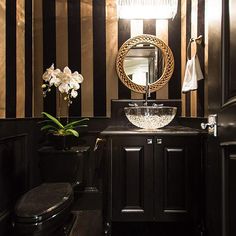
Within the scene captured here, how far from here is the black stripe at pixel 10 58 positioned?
2.02 metres

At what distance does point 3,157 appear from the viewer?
75.0 inches

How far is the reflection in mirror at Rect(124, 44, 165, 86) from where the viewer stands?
249cm

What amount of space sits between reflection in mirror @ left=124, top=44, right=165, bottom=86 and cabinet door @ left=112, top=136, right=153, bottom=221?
85cm

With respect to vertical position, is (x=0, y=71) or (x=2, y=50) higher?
(x=2, y=50)

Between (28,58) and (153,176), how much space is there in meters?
1.54

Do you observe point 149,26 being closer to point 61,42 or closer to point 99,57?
point 99,57

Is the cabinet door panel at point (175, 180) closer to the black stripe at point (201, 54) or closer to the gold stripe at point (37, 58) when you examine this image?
the black stripe at point (201, 54)

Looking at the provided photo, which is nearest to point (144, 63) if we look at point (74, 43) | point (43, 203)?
point (74, 43)

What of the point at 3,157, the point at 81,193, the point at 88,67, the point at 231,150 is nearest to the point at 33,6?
the point at 88,67

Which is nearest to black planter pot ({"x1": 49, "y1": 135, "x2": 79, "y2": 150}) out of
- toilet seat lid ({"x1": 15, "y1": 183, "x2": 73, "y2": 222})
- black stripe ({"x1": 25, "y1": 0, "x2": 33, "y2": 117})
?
black stripe ({"x1": 25, "y1": 0, "x2": 33, "y2": 117})

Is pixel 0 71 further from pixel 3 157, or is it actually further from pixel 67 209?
pixel 67 209

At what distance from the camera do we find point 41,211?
1.40 metres

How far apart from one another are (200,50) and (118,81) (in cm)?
80

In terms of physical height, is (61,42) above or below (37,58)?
above
